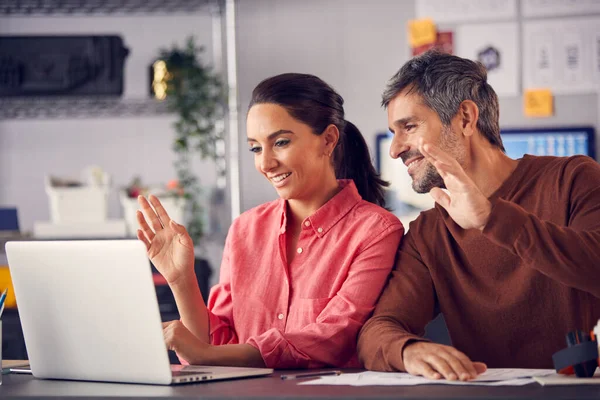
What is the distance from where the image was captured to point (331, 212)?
5.86 feet

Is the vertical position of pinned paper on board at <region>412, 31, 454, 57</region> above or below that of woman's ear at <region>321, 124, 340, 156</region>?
above

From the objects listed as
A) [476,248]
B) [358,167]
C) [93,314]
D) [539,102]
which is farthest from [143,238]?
[539,102]

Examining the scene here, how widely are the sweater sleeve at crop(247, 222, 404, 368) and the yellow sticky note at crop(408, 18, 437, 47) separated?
189 centimetres

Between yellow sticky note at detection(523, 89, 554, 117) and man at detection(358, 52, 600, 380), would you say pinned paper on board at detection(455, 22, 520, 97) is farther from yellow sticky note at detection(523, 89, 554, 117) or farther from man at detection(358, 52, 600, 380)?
man at detection(358, 52, 600, 380)

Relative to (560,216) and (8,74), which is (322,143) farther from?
(8,74)

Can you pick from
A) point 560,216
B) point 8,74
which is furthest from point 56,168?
point 560,216

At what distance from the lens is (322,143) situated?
184 centimetres

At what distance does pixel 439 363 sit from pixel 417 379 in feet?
0.14

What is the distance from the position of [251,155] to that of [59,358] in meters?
2.22

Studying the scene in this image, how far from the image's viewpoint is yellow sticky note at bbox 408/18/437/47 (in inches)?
136

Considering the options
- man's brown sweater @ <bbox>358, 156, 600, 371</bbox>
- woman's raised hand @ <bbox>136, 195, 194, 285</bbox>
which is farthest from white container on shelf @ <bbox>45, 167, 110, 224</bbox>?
man's brown sweater @ <bbox>358, 156, 600, 371</bbox>

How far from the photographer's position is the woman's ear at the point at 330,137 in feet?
6.06

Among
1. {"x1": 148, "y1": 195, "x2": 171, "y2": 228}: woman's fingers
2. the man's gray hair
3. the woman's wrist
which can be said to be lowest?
the woman's wrist

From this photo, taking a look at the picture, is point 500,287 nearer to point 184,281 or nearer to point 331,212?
point 331,212
